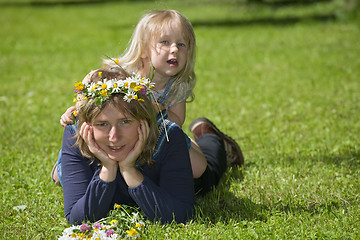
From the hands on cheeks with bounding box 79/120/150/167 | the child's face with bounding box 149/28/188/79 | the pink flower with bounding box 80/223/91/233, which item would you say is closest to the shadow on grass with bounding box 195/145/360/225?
the hands on cheeks with bounding box 79/120/150/167

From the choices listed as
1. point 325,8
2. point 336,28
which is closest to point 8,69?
point 336,28

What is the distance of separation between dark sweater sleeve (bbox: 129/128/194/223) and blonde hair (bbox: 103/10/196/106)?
0.70m

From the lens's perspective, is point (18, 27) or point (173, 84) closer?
point (173, 84)

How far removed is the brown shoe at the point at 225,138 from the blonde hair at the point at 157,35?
2.23ft

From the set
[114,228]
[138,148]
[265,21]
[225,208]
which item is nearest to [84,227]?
[114,228]

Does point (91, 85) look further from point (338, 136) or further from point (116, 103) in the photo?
point (338, 136)

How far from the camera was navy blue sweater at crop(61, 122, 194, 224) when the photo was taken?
3334mm

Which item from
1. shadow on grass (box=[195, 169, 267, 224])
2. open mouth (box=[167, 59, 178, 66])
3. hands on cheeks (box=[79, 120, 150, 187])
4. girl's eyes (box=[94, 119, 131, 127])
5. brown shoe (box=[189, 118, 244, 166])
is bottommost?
shadow on grass (box=[195, 169, 267, 224])

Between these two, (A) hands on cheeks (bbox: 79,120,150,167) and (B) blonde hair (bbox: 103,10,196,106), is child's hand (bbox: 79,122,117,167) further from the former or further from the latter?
(B) blonde hair (bbox: 103,10,196,106)

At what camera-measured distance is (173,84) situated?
421 centimetres

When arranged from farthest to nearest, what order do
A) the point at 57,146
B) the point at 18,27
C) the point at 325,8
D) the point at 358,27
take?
the point at 325,8 < the point at 18,27 < the point at 358,27 < the point at 57,146

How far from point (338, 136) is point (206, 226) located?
Answer: 8.26ft

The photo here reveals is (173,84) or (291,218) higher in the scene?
(173,84)

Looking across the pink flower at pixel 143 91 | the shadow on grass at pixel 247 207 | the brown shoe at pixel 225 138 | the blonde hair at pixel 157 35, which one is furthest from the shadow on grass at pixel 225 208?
the pink flower at pixel 143 91
